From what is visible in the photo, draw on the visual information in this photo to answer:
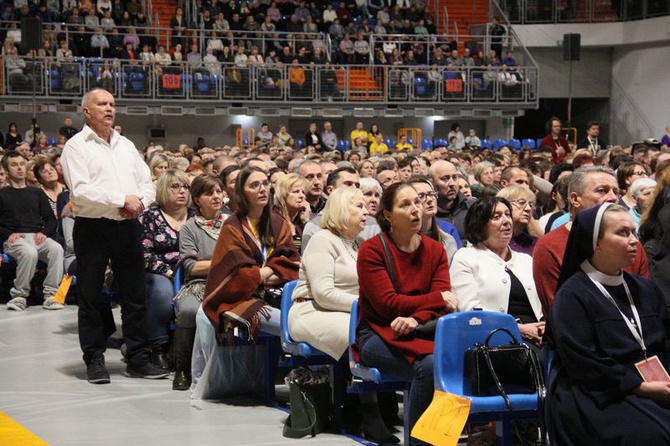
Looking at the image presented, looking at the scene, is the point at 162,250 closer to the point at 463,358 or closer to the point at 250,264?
the point at 250,264

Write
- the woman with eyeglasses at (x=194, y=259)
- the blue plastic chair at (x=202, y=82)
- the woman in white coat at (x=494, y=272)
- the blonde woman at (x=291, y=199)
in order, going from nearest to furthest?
the woman in white coat at (x=494, y=272), the woman with eyeglasses at (x=194, y=259), the blonde woman at (x=291, y=199), the blue plastic chair at (x=202, y=82)

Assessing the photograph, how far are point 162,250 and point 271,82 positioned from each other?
15986mm

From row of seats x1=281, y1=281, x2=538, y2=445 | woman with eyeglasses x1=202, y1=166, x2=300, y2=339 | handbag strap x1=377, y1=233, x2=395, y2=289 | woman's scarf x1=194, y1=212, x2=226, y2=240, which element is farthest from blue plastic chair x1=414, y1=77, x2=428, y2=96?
row of seats x1=281, y1=281, x2=538, y2=445

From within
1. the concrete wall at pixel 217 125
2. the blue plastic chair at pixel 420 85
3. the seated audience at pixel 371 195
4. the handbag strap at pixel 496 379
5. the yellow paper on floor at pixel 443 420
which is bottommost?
the yellow paper on floor at pixel 443 420

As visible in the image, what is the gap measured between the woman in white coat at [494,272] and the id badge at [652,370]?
4.04 feet

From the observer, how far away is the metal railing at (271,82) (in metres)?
21.9

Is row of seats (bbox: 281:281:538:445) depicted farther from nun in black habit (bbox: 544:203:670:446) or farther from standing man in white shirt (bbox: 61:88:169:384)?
standing man in white shirt (bbox: 61:88:169:384)

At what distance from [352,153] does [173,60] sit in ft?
27.0

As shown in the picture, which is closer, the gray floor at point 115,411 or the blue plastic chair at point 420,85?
the gray floor at point 115,411

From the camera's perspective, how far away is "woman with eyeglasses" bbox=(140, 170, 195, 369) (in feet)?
25.2

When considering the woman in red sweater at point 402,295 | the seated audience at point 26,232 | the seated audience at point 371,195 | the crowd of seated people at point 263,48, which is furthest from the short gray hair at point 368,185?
the crowd of seated people at point 263,48

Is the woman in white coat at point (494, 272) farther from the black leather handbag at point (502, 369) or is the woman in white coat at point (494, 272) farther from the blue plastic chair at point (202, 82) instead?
the blue plastic chair at point (202, 82)

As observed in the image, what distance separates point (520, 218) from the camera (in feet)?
22.0

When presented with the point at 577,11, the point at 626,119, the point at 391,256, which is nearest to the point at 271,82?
the point at 577,11
